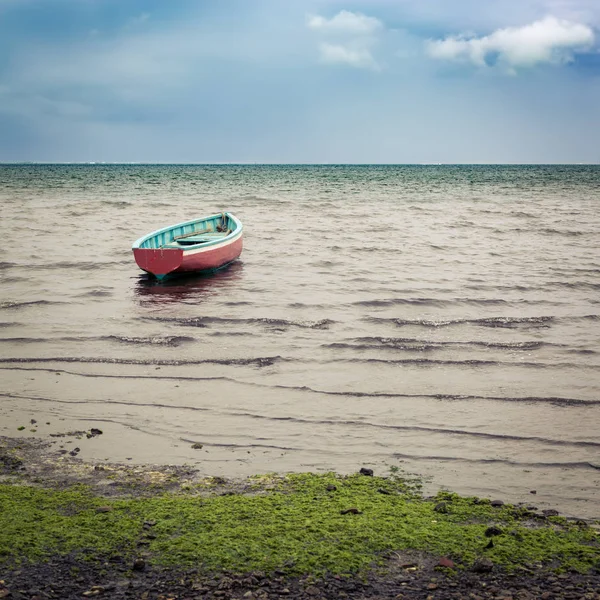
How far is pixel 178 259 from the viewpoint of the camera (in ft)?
53.8

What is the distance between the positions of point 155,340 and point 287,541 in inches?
269

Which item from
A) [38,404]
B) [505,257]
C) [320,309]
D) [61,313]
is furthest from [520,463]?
[505,257]

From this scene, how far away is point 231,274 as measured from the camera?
1800 centimetres

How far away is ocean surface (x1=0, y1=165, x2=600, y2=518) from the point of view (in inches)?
263

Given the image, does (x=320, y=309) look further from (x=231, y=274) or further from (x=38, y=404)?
(x=38, y=404)

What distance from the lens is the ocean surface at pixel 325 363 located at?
6680 millimetres

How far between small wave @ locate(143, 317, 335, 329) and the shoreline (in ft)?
20.5

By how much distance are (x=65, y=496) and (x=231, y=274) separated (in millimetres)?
12779

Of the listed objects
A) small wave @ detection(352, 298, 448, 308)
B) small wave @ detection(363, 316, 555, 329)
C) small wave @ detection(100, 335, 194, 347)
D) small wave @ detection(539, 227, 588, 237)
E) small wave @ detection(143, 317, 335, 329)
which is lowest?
small wave @ detection(100, 335, 194, 347)

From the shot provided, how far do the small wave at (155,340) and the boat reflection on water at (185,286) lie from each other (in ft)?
10.2

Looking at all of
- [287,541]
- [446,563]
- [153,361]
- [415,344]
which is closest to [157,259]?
[153,361]

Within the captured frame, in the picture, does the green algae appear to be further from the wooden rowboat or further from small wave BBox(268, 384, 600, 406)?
the wooden rowboat

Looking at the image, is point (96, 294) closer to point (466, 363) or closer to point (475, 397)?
point (466, 363)

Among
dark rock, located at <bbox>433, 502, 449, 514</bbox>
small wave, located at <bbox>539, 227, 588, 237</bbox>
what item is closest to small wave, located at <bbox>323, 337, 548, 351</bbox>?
dark rock, located at <bbox>433, 502, 449, 514</bbox>
